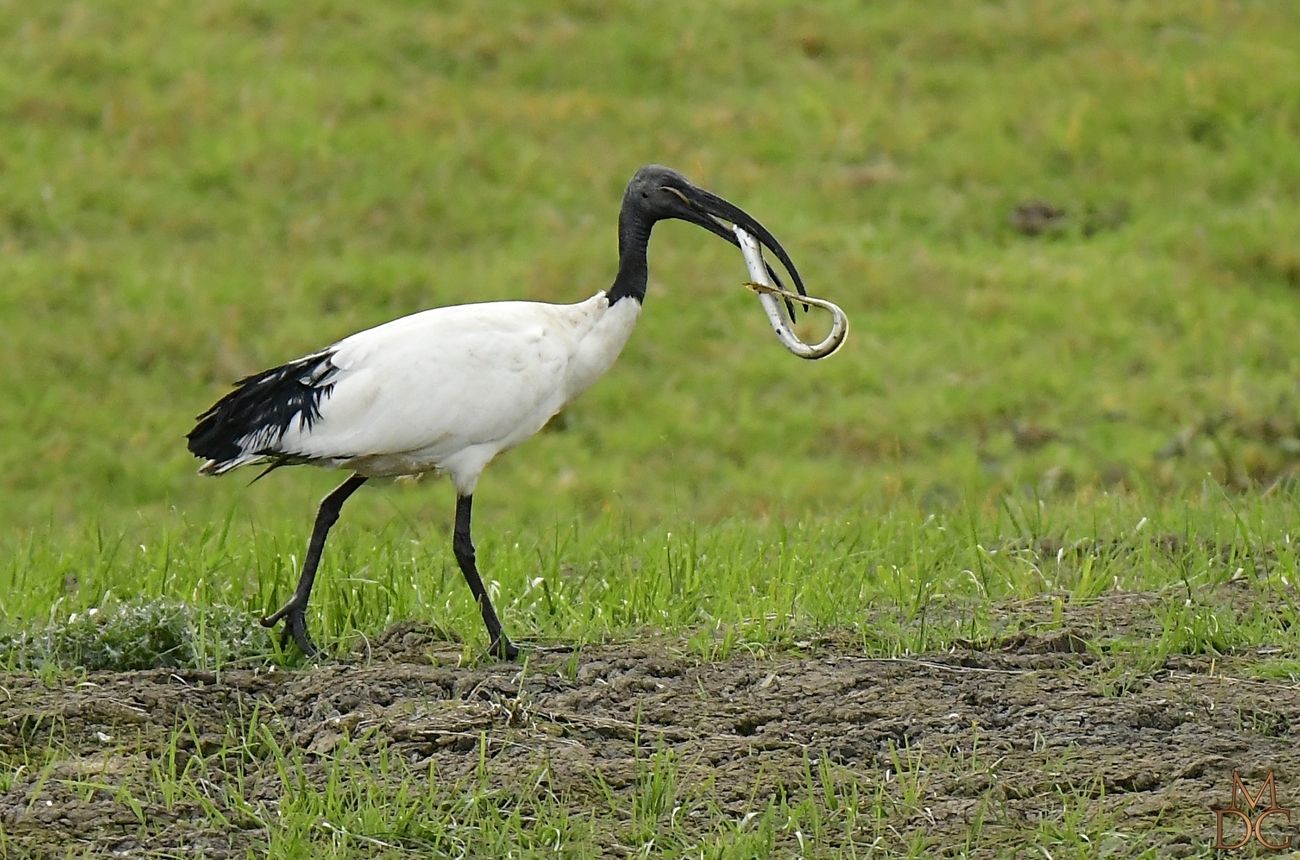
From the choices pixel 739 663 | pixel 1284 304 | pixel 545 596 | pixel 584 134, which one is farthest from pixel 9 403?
pixel 1284 304

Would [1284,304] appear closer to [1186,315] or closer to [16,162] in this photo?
[1186,315]

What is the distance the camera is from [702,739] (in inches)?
183

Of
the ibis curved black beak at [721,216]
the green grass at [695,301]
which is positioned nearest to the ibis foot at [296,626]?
the green grass at [695,301]

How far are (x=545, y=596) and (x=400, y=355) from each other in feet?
2.94

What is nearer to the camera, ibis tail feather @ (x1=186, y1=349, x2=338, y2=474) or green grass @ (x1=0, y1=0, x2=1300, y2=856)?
ibis tail feather @ (x1=186, y1=349, x2=338, y2=474)

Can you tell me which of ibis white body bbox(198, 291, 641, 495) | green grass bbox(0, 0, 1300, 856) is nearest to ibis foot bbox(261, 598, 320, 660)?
green grass bbox(0, 0, 1300, 856)

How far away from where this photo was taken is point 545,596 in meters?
5.85

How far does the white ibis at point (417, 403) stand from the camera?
17.8 feet

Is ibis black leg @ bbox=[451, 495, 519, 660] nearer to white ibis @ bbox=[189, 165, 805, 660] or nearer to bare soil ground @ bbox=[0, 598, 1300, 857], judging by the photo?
white ibis @ bbox=[189, 165, 805, 660]

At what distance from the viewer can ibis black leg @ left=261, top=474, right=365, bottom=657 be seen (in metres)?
5.39

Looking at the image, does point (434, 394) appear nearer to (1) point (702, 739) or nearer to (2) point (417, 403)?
(2) point (417, 403)

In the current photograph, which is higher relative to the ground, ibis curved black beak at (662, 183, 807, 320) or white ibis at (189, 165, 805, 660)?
ibis curved black beak at (662, 183, 807, 320)

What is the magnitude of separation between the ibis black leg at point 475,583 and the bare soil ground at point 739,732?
0.41 ft

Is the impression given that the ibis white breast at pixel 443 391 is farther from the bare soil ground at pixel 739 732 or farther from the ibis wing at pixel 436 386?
the bare soil ground at pixel 739 732
